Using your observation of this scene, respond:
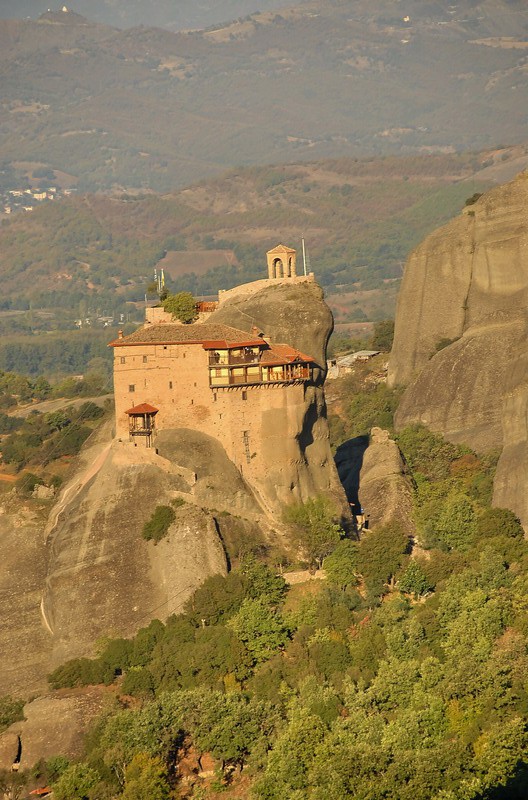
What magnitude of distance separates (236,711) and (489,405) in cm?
3087

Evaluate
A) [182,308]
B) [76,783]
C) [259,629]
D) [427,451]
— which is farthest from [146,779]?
[427,451]

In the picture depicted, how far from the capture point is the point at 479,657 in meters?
64.6

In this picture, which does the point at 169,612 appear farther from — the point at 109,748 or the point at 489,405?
the point at 489,405


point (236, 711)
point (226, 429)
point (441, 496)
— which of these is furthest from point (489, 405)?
point (236, 711)

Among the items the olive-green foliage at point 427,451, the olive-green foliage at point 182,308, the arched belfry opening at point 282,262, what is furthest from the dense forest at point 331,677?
the arched belfry opening at point 282,262

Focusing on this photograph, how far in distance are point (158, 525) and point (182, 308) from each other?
41.7 ft

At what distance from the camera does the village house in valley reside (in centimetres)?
7581

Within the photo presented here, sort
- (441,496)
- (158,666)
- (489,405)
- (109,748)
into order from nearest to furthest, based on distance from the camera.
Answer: (109,748)
(158,666)
(441,496)
(489,405)

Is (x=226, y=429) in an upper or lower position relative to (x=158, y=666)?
upper

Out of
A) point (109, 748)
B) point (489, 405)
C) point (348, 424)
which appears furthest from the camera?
point (348, 424)

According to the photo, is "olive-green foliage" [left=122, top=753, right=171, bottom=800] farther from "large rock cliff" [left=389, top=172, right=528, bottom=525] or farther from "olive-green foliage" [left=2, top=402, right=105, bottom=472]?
"large rock cliff" [left=389, top=172, right=528, bottom=525]

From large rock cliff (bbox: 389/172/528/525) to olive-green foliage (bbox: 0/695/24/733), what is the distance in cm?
2507

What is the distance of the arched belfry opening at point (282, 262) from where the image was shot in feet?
273

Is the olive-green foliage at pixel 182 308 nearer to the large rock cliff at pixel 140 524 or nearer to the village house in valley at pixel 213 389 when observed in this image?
the large rock cliff at pixel 140 524
